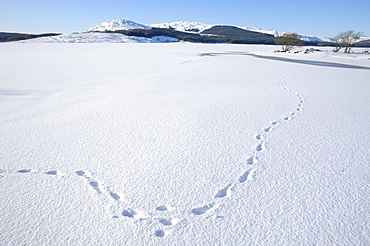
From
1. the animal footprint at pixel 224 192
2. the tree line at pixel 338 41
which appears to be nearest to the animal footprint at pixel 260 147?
the animal footprint at pixel 224 192

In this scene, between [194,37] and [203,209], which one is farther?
[194,37]

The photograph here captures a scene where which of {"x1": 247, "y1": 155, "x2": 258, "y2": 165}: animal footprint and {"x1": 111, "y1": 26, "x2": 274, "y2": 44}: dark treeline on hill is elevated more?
{"x1": 111, "y1": 26, "x2": 274, "y2": 44}: dark treeline on hill

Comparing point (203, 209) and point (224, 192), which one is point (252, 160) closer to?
point (224, 192)

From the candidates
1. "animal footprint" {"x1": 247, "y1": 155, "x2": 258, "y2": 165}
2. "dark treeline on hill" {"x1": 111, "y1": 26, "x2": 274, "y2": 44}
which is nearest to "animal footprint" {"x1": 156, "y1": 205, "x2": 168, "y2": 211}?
"animal footprint" {"x1": 247, "y1": 155, "x2": 258, "y2": 165}

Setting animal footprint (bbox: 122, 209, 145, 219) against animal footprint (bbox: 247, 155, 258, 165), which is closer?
animal footprint (bbox: 122, 209, 145, 219)

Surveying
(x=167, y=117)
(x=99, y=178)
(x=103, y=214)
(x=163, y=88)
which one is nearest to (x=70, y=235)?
(x=103, y=214)

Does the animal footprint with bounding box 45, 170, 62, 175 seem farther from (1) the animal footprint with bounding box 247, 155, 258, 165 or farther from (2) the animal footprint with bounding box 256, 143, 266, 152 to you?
(2) the animal footprint with bounding box 256, 143, 266, 152

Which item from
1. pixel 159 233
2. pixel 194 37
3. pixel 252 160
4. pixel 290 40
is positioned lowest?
pixel 159 233

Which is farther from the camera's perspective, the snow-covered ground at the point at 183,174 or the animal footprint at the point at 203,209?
the animal footprint at the point at 203,209

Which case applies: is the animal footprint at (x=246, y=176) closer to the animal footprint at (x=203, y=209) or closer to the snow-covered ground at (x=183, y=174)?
the snow-covered ground at (x=183, y=174)

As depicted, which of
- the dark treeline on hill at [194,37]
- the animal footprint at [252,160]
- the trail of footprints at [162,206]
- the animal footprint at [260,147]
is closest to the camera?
the trail of footprints at [162,206]

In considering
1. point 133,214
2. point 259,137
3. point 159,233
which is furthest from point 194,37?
point 159,233

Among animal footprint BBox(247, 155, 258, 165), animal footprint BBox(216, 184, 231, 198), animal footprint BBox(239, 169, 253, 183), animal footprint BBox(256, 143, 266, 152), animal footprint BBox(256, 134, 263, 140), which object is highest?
animal footprint BBox(256, 134, 263, 140)

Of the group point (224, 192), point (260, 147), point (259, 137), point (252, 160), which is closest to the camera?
point (224, 192)
